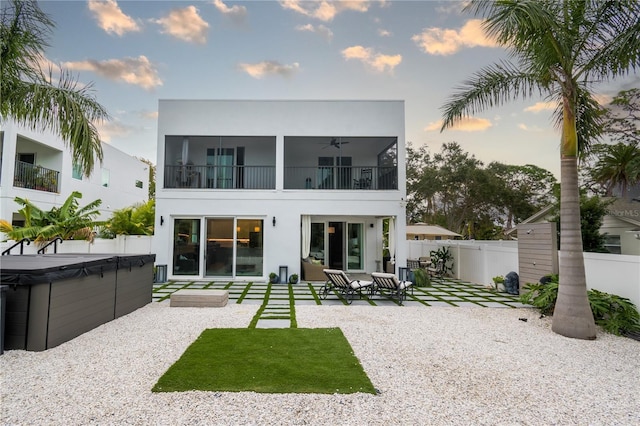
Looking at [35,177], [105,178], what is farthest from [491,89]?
[105,178]

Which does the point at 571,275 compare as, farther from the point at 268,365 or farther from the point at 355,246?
the point at 355,246

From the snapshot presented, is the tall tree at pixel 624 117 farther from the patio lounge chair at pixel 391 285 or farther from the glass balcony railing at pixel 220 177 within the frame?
the glass balcony railing at pixel 220 177

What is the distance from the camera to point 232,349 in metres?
5.04

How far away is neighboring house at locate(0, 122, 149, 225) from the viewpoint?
13047 millimetres

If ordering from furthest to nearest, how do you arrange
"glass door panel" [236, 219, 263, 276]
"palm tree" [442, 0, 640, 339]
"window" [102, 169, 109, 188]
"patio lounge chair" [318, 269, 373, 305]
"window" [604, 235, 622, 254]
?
"window" [102, 169, 109, 188] → "window" [604, 235, 622, 254] → "glass door panel" [236, 219, 263, 276] → "patio lounge chair" [318, 269, 373, 305] → "palm tree" [442, 0, 640, 339]

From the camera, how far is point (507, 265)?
36.2 feet

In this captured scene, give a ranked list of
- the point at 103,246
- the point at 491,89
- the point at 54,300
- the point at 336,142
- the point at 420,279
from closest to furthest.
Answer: the point at 54,300
the point at 491,89
the point at 420,279
the point at 336,142
the point at 103,246

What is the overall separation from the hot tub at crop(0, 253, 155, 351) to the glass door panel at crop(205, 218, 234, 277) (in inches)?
214

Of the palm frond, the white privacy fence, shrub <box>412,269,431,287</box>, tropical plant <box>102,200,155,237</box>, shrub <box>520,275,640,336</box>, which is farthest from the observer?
tropical plant <box>102,200,155,237</box>

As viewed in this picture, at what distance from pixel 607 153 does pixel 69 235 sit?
23.7m

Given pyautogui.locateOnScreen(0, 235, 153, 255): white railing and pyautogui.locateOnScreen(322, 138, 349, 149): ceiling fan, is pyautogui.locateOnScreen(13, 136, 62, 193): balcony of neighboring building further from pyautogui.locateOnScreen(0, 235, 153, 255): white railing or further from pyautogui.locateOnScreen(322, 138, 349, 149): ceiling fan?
pyautogui.locateOnScreen(322, 138, 349, 149): ceiling fan

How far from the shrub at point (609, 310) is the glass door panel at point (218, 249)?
9766mm

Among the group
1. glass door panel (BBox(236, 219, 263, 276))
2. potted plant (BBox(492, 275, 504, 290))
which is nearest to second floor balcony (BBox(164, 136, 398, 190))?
glass door panel (BBox(236, 219, 263, 276))

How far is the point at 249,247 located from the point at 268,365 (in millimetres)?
8242
